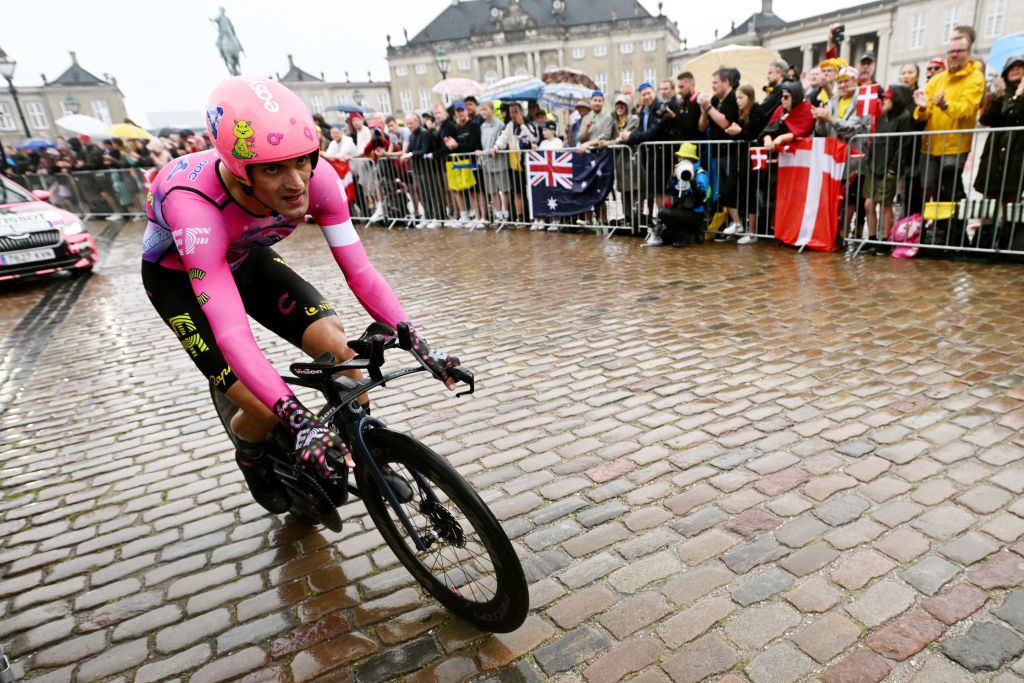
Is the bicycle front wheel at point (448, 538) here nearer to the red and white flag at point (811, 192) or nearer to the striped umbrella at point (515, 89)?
the red and white flag at point (811, 192)

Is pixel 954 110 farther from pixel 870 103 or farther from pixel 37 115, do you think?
pixel 37 115

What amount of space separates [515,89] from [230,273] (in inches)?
521

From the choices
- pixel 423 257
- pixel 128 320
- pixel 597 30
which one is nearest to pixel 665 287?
pixel 423 257

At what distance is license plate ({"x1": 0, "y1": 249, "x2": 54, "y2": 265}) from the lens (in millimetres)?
9359

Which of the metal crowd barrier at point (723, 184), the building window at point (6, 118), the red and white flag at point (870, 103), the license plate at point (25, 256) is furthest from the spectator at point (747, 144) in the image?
the building window at point (6, 118)

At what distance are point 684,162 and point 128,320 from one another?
305 inches

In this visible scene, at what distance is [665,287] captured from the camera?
704 cm

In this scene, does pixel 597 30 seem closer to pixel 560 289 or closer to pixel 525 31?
pixel 525 31

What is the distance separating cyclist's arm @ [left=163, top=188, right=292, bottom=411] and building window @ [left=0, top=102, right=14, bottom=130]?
98.5 m

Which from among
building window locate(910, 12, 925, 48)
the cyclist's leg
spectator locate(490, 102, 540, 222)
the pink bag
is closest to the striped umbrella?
spectator locate(490, 102, 540, 222)

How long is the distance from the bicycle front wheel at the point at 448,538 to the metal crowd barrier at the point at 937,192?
727cm

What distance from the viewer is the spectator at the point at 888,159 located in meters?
7.44

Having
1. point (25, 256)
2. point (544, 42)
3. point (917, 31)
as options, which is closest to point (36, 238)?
point (25, 256)

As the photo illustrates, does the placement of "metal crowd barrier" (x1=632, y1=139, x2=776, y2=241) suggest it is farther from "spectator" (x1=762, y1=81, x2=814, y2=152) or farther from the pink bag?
the pink bag
